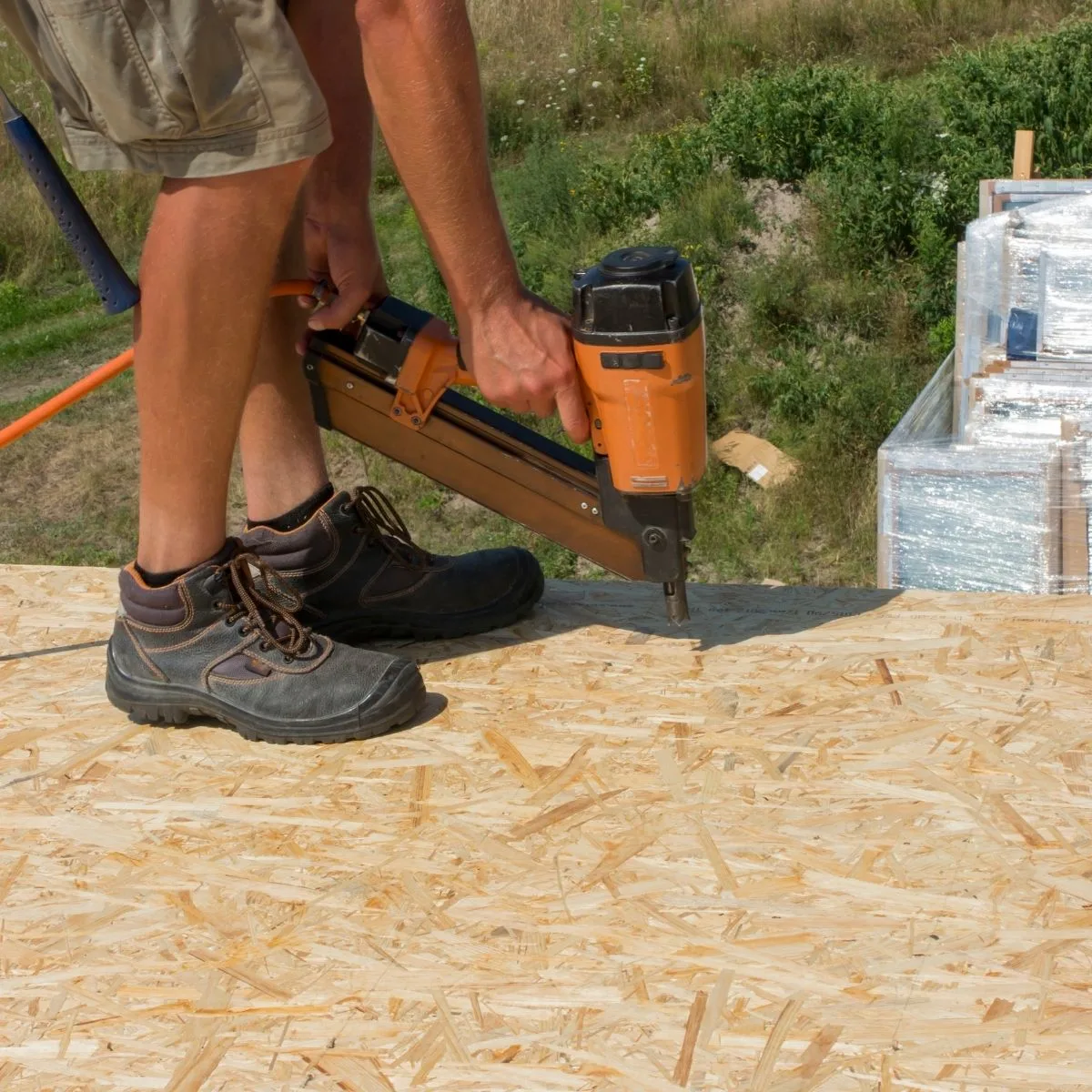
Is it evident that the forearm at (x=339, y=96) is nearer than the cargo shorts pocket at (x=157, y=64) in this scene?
No

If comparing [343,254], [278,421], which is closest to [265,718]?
[278,421]

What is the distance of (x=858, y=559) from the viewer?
566cm

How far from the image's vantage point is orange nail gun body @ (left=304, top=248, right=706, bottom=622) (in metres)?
2.11

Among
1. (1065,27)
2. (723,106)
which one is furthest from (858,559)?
(1065,27)

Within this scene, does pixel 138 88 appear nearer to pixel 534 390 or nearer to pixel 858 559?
pixel 534 390

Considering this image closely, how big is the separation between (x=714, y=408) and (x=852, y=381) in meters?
0.66

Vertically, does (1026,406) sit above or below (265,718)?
below

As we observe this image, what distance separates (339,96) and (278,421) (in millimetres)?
555

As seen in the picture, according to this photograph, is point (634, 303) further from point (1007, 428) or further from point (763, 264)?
point (763, 264)

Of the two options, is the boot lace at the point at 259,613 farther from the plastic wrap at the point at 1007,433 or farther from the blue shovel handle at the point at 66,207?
the plastic wrap at the point at 1007,433

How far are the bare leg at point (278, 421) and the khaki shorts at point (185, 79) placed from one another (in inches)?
17.7

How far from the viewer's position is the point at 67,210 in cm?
217

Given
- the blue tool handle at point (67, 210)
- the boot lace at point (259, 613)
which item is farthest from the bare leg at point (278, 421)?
the blue tool handle at point (67, 210)

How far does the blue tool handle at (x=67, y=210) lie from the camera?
2.11 metres
